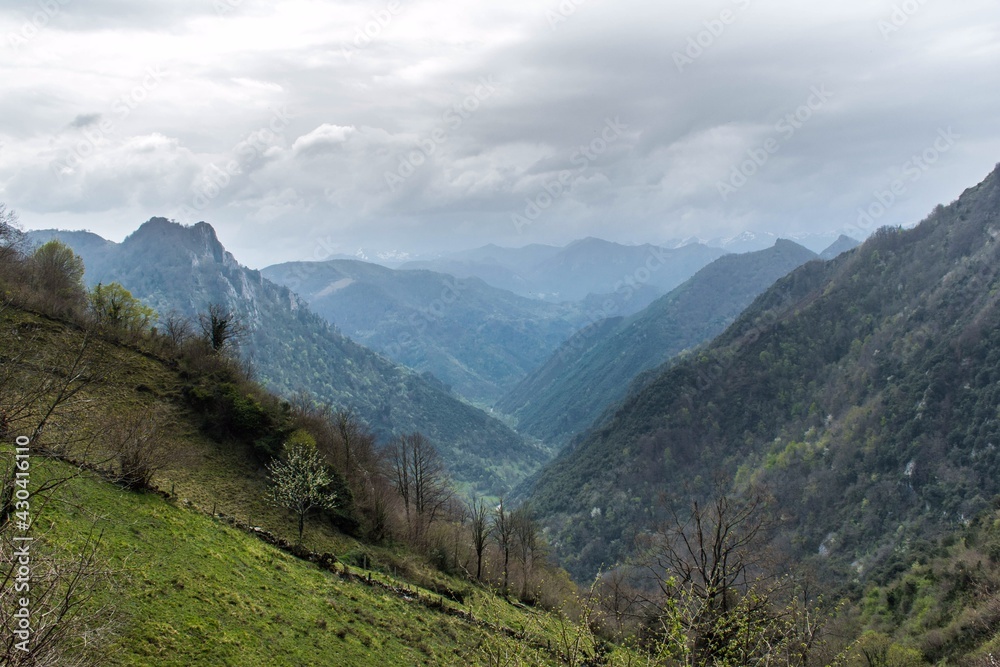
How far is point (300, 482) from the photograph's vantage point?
1618 inches

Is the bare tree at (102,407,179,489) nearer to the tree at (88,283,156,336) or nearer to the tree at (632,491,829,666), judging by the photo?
the tree at (88,283,156,336)

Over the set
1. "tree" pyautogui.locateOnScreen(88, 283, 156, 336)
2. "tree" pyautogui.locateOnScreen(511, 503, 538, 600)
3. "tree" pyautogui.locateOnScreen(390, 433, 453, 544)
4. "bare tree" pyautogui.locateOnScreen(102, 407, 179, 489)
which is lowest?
"tree" pyautogui.locateOnScreen(511, 503, 538, 600)

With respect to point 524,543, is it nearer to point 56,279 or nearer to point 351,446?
point 351,446

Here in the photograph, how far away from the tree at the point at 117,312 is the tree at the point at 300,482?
21229mm

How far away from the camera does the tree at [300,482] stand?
133 ft

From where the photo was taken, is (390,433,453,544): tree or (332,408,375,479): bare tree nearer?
(332,408,375,479): bare tree

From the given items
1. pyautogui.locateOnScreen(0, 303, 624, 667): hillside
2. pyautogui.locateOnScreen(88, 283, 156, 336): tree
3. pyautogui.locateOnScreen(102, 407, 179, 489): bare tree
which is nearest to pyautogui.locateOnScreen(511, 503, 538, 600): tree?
pyautogui.locateOnScreen(0, 303, 624, 667): hillside

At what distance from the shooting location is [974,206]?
185875 mm

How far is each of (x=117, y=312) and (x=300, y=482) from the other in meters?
37.9

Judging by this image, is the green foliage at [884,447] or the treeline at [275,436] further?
the green foliage at [884,447]

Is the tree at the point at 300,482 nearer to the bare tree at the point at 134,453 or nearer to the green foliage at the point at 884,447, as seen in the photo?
the bare tree at the point at 134,453

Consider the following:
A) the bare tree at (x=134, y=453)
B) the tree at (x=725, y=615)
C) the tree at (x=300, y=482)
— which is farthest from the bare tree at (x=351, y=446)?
the tree at (x=725, y=615)

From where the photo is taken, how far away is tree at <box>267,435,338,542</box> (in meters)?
40.5

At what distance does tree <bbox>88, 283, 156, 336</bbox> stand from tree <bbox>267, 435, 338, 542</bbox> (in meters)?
21.2
